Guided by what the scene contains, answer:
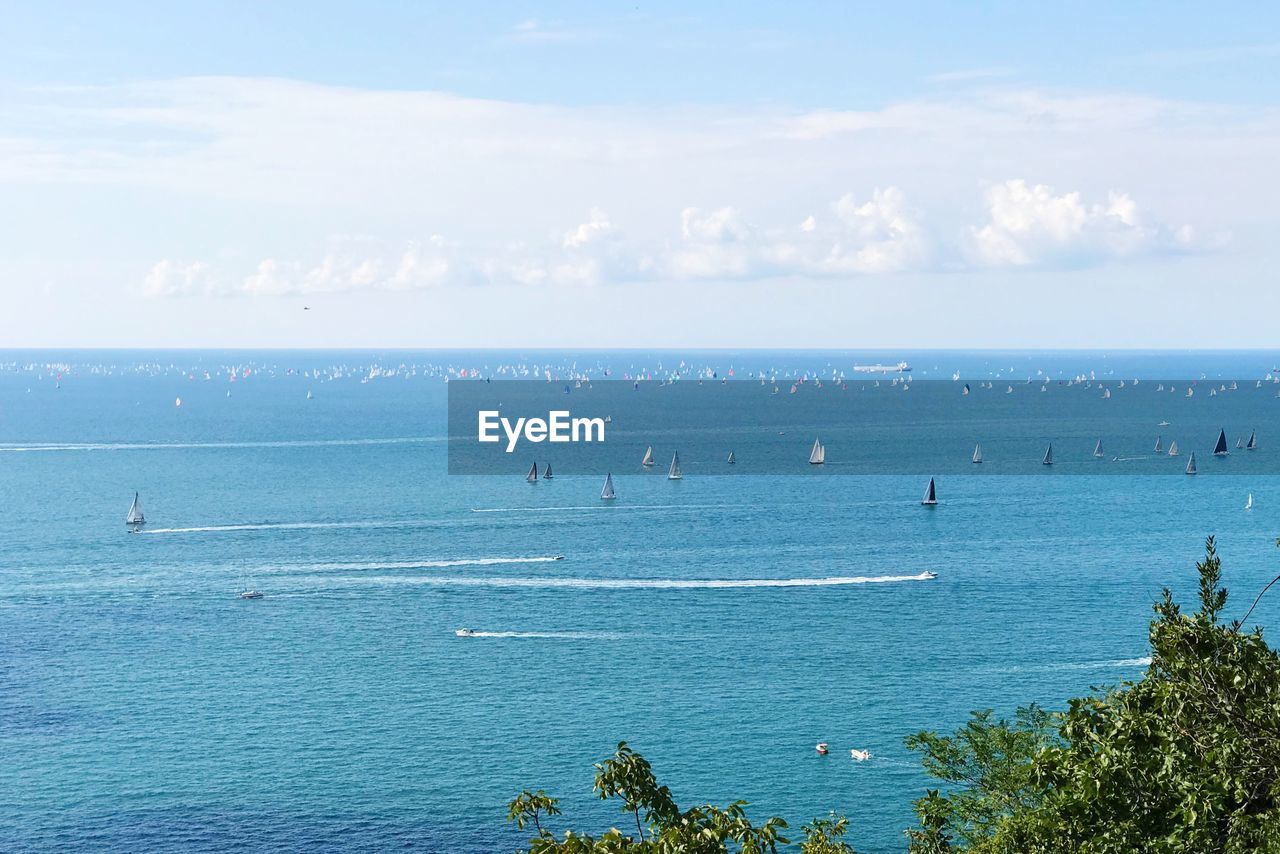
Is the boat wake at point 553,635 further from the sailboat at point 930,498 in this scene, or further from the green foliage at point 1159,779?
the sailboat at point 930,498

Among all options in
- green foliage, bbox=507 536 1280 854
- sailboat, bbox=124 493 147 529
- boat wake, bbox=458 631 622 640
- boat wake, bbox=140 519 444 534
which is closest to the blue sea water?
boat wake, bbox=458 631 622 640

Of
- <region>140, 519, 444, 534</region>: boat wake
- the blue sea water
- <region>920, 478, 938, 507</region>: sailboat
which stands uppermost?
<region>920, 478, 938, 507</region>: sailboat

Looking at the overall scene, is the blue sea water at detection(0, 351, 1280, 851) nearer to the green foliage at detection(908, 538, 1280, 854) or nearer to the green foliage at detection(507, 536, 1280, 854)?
the green foliage at detection(908, 538, 1280, 854)

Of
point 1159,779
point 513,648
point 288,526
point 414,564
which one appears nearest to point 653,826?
point 1159,779

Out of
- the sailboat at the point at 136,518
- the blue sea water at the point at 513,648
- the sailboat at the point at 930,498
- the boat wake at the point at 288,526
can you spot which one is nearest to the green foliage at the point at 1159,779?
the blue sea water at the point at 513,648

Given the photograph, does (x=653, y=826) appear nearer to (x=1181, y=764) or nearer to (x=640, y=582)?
(x=1181, y=764)
